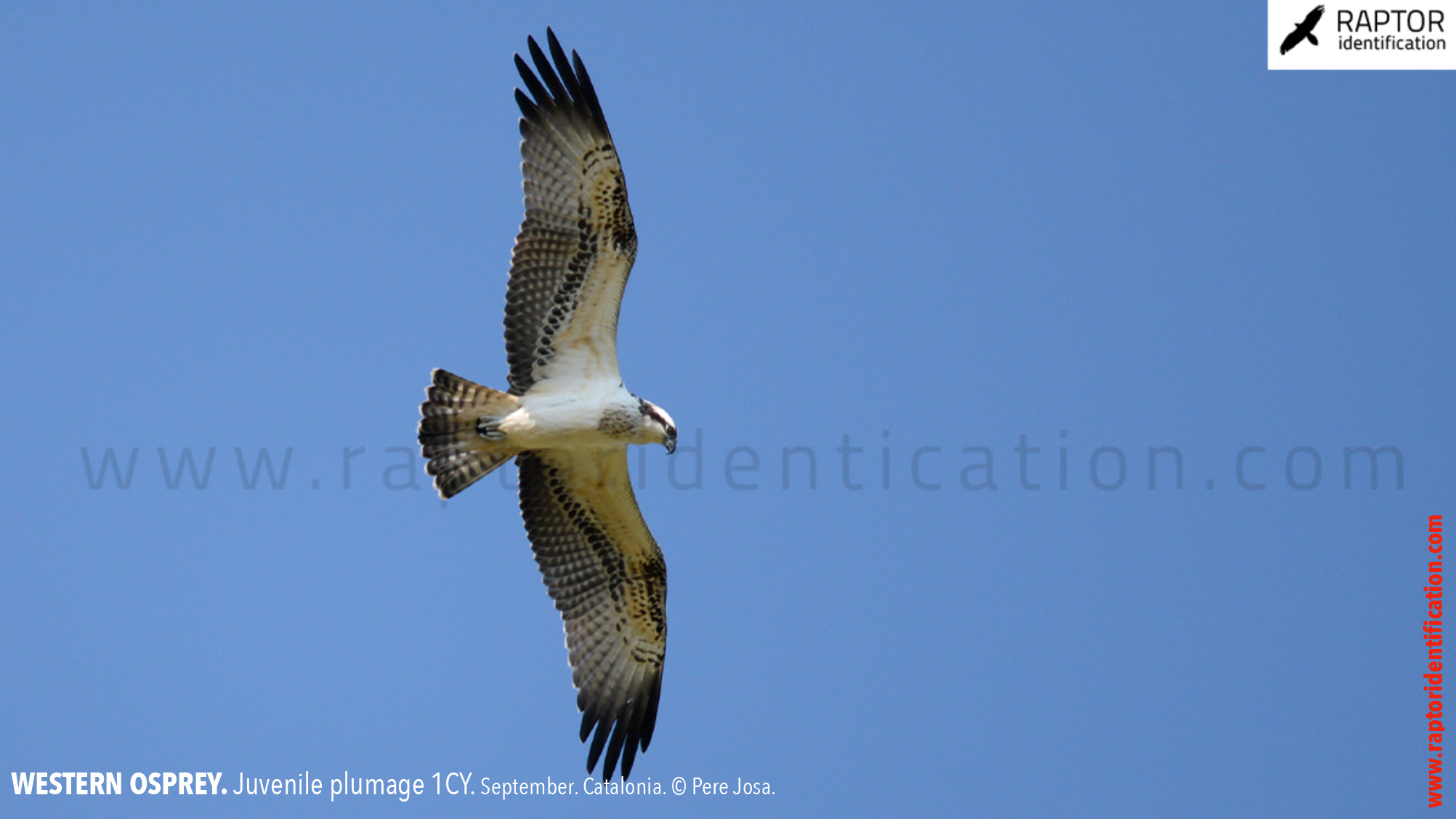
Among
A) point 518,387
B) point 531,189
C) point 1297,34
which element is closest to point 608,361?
point 518,387

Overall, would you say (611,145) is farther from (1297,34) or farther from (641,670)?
(1297,34)

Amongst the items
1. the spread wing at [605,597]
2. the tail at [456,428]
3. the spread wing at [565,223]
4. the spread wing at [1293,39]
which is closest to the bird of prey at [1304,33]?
the spread wing at [1293,39]

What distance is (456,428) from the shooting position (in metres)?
9.19

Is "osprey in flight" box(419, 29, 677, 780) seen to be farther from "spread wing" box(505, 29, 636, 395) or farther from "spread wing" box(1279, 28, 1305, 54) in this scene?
"spread wing" box(1279, 28, 1305, 54)

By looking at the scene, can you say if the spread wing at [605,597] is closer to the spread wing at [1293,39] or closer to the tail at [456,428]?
the tail at [456,428]

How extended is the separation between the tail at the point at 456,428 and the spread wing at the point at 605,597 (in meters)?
0.56

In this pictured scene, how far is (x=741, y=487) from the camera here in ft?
33.1

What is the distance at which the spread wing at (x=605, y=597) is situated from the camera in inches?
384

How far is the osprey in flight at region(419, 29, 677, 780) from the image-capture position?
903 centimetres

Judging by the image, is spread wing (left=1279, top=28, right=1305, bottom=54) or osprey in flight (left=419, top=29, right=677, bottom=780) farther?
spread wing (left=1279, top=28, right=1305, bottom=54)

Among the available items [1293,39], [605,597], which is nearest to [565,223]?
[605,597]

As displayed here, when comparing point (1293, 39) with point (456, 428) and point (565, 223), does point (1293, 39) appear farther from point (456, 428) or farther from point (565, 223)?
point (456, 428)

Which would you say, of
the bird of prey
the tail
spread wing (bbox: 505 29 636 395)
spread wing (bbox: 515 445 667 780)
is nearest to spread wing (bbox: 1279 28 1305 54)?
the bird of prey

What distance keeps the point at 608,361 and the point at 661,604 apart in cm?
182
